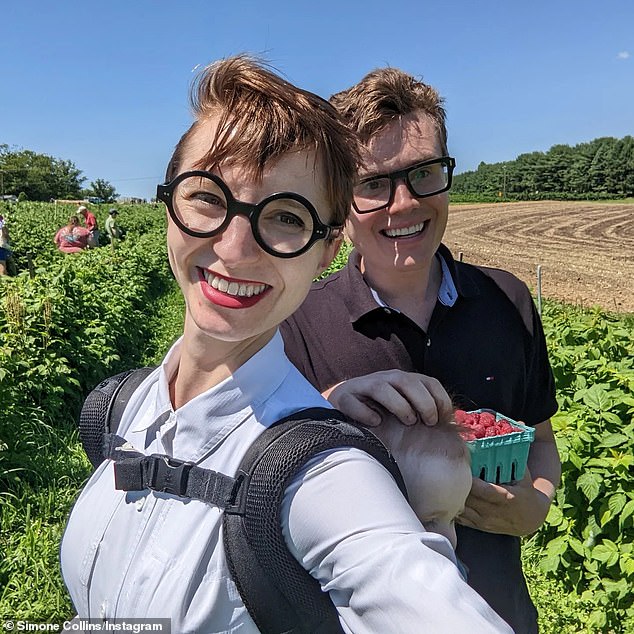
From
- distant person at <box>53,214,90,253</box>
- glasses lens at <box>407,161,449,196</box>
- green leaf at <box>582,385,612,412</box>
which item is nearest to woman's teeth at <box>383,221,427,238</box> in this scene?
glasses lens at <box>407,161,449,196</box>

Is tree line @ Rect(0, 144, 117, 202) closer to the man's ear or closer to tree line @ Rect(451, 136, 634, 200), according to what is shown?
tree line @ Rect(451, 136, 634, 200)

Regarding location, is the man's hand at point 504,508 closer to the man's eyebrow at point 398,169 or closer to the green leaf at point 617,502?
the man's eyebrow at point 398,169

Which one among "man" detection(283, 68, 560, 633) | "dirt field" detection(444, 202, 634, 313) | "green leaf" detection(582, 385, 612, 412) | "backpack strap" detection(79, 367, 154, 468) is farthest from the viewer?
"dirt field" detection(444, 202, 634, 313)

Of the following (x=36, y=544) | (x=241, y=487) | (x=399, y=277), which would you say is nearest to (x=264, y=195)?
(x=241, y=487)

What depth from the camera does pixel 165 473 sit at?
1138 millimetres

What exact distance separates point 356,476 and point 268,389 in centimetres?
28

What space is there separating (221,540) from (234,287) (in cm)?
42

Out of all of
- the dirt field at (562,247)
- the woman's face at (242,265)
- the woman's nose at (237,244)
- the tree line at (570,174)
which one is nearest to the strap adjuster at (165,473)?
the woman's face at (242,265)

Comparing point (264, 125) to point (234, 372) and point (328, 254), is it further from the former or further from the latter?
point (234, 372)

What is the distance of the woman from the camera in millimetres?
981

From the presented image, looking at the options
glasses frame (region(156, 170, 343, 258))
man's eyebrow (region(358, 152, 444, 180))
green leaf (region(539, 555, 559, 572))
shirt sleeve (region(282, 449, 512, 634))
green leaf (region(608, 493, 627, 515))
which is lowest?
green leaf (region(539, 555, 559, 572))

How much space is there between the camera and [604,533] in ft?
12.8

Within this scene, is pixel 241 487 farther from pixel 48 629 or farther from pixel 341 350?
pixel 48 629

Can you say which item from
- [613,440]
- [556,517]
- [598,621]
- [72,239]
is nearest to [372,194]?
[613,440]
